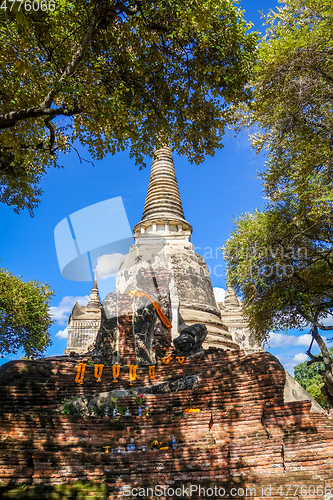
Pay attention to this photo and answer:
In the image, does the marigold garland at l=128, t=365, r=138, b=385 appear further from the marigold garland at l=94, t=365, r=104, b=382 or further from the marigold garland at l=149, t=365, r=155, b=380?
the marigold garland at l=94, t=365, r=104, b=382

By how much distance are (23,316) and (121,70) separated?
16.4 metres

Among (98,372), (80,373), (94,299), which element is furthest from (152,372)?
(94,299)

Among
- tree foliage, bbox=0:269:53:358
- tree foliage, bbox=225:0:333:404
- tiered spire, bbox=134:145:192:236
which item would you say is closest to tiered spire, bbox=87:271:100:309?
tree foliage, bbox=0:269:53:358

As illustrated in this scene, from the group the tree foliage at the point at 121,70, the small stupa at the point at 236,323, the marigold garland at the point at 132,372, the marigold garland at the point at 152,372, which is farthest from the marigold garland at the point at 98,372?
the small stupa at the point at 236,323

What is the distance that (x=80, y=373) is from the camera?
8648 mm

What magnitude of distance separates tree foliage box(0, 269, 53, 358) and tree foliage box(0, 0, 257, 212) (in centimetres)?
1301

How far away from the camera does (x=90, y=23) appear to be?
627 cm

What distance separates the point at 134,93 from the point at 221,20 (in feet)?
7.91

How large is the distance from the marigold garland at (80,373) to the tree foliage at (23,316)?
40.9 feet

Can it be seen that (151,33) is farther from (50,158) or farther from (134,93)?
(50,158)

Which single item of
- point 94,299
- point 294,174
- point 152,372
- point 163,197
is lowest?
point 152,372

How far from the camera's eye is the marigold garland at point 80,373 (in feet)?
27.8

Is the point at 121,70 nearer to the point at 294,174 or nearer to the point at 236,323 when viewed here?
the point at 294,174

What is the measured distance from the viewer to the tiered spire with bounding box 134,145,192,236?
67.7 feet
